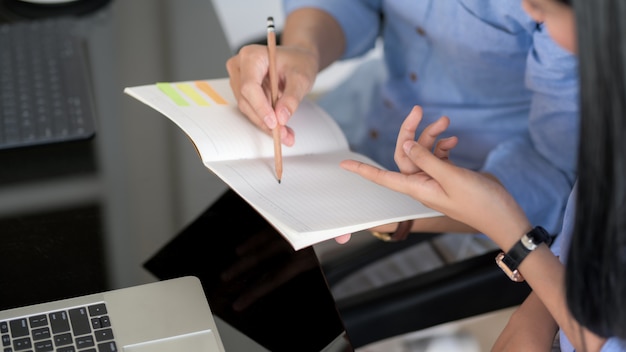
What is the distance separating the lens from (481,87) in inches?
50.6

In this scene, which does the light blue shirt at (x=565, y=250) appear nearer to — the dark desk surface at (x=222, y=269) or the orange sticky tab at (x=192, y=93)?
the dark desk surface at (x=222, y=269)

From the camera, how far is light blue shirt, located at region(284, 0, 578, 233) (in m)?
1.13

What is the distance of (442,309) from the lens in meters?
1.09

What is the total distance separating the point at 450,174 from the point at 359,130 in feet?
1.85

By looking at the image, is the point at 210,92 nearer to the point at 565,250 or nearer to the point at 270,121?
the point at 270,121

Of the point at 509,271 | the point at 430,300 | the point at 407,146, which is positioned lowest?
the point at 430,300

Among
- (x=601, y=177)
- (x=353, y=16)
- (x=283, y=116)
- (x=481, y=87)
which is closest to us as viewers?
(x=601, y=177)

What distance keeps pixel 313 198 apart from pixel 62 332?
0.29m

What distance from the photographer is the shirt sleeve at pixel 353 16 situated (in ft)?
4.51

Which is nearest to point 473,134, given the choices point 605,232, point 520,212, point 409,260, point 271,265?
point 409,260

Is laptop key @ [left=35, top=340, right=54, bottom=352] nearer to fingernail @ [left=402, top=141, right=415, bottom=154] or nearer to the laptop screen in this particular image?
the laptop screen

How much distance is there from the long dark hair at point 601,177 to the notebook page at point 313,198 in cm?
23

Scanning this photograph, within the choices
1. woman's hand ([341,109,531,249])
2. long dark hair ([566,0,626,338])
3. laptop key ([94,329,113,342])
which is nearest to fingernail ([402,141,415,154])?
woman's hand ([341,109,531,249])

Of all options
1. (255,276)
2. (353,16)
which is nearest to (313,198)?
(255,276)
